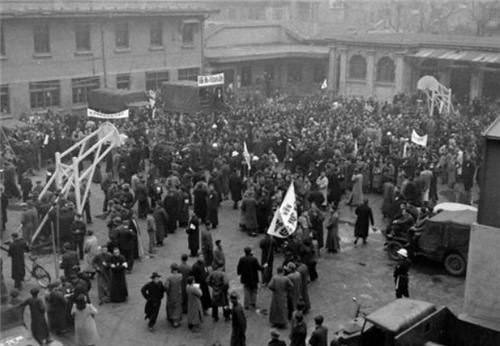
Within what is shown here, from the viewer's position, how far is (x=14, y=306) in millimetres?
12516

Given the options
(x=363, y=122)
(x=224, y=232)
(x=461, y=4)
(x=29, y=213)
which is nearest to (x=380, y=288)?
(x=224, y=232)

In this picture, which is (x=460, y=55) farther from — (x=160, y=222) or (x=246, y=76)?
(x=160, y=222)

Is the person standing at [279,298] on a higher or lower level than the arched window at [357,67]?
lower

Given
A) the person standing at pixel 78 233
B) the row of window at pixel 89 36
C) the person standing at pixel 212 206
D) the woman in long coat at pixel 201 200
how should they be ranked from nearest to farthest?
1. the person standing at pixel 78 233
2. the person standing at pixel 212 206
3. the woman in long coat at pixel 201 200
4. the row of window at pixel 89 36

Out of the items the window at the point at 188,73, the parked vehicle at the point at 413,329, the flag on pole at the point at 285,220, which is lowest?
the parked vehicle at the point at 413,329

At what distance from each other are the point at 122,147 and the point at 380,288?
39.6 ft

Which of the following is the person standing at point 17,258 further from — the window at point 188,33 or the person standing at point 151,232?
the window at point 188,33

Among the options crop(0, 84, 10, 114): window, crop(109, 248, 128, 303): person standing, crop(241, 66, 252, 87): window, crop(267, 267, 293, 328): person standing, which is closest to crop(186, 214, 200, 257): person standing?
crop(109, 248, 128, 303): person standing

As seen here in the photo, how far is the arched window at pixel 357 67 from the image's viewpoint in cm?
4369

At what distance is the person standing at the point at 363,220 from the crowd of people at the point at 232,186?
0.13 feet

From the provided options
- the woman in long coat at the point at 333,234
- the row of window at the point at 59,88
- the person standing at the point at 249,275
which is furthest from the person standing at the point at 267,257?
the row of window at the point at 59,88

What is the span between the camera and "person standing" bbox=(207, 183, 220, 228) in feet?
63.7

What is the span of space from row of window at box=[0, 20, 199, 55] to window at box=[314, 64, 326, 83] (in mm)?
10705

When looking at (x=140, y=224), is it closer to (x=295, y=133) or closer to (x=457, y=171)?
(x=295, y=133)
